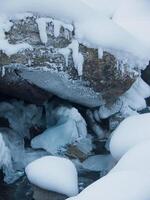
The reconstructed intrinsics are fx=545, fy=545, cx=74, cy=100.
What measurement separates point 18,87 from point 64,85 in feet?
1.98

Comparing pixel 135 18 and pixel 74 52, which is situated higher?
pixel 135 18

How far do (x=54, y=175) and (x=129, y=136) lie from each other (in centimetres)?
99

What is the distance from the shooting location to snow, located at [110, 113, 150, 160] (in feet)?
19.0

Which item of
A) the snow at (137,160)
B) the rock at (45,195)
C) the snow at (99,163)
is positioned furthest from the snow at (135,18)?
the rock at (45,195)

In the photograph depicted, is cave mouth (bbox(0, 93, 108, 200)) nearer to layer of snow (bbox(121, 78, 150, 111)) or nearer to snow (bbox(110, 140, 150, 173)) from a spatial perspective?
layer of snow (bbox(121, 78, 150, 111))

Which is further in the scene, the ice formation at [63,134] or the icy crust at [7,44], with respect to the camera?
the ice formation at [63,134]

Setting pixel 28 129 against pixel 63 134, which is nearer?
pixel 63 134

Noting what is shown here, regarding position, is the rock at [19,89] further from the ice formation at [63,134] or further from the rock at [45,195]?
the rock at [45,195]

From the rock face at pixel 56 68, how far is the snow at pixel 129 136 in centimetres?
91

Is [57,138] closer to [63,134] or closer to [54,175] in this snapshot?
[63,134]

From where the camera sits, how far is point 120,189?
14.4 feet

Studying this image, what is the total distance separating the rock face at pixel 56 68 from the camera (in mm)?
6609

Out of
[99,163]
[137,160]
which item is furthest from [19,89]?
[137,160]

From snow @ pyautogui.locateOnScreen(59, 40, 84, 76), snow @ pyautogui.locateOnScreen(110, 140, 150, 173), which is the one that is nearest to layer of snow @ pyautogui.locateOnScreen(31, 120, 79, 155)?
snow @ pyautogui.locateOnScreen(59, 40, 84, 76)
